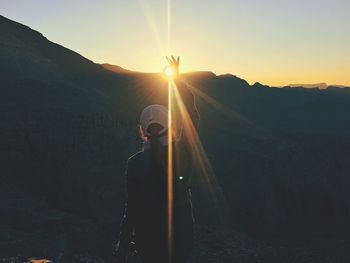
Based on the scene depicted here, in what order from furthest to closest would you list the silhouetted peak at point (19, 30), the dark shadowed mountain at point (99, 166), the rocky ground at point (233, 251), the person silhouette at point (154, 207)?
the silhouetted peak at point (19, 30), the rocky ground at point (233, 251), the dark shadowed mountain at point (99, 166), the person silhouette at point (154, 207)

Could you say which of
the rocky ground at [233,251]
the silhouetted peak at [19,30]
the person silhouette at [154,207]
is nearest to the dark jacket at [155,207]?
the person silhouette at [154,207]

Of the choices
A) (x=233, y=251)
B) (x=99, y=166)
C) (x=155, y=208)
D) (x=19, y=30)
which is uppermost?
(x=19, y=30)

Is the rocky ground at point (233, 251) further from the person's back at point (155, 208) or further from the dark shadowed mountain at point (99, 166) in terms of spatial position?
the person's back at point (155, 208)

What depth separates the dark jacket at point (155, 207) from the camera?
295 cm

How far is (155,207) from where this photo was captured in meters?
2.97

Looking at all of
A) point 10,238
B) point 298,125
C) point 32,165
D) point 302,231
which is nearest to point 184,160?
point 10,238

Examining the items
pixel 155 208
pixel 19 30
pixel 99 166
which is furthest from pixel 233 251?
pixel 19 30

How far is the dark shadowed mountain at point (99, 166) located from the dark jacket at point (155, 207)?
10.0 metres

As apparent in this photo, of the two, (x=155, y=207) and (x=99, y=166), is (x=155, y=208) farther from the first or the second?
(x=99, y=166)

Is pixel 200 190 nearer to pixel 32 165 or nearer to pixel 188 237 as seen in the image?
pixel 32 165

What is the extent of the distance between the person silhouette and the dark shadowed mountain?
1001cm

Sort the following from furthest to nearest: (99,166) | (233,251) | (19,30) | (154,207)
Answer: (19,30), (99,166), (233,251), (154,207)

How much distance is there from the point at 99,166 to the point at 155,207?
24.9 m

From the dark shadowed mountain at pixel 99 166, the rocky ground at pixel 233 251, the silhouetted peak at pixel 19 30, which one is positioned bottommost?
the rocky ground at pixel 233 251
